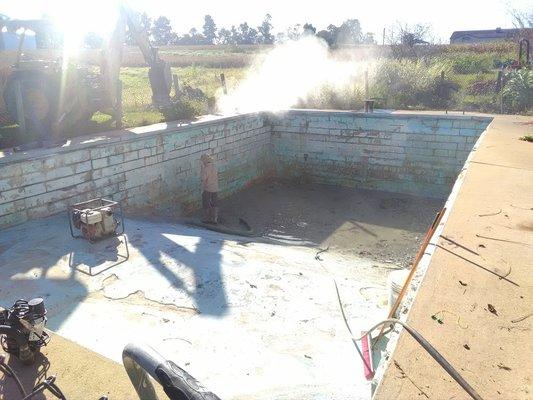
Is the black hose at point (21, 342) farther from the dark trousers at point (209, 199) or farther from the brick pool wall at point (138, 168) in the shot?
the dark trousers at point (209, 199)

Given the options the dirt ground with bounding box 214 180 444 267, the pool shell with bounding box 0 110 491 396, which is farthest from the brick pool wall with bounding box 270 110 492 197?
the dirt ground with bounding box 214 180 444 267

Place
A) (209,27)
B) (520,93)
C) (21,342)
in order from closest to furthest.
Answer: (21,342), (520,93), (209,27)

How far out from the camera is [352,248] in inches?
326

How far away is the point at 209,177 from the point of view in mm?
8797

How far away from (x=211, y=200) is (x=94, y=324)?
16.8ft

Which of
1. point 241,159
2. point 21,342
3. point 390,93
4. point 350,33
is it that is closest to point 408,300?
point 21,342

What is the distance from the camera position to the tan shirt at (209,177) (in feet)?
28.6

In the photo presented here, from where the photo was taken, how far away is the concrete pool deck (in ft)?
6.72

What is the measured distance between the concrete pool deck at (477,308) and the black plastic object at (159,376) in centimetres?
93

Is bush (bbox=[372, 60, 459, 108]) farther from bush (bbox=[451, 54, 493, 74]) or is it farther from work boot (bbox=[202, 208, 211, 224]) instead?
work boot (bbox=[202, 208, 211, 224])

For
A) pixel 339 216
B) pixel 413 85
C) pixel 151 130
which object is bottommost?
pixel 339 216

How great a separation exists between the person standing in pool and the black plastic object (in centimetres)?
635

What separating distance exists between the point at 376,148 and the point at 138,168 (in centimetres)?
639

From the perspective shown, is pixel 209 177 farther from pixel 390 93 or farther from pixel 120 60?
pixel 390 93
